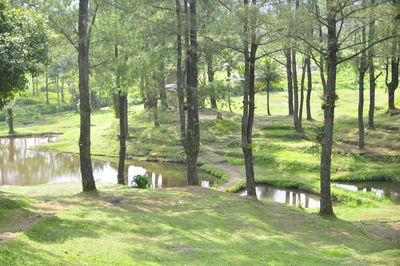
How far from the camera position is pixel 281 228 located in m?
16.9

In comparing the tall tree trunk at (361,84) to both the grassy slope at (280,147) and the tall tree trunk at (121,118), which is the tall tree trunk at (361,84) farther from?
the tall tree trunk at (121,118)

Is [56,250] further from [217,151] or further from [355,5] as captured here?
[217,151]

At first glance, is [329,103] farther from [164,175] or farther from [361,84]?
[164,175]

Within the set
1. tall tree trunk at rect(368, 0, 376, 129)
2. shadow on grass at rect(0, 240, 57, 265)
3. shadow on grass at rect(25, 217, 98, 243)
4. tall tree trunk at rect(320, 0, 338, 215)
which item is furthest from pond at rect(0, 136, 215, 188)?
shadow on grass at rect(0, 240, 57, 265)

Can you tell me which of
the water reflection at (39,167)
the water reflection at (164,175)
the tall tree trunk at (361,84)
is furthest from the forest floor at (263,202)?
the water reflection at (39,167)

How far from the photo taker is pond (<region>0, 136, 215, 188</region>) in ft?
113

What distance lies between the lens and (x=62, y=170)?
39.4 metres

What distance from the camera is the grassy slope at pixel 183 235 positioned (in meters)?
10.1

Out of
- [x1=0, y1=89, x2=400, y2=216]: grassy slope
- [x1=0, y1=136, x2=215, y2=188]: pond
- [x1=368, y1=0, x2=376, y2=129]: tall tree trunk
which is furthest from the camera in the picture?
[x1=0, y1=136, x2=215, y2=188]: pond

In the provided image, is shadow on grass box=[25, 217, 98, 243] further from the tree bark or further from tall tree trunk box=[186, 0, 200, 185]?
the tree bark

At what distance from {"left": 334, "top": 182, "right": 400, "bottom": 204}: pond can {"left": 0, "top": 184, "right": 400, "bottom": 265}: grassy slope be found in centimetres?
918

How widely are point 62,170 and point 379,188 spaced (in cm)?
2821

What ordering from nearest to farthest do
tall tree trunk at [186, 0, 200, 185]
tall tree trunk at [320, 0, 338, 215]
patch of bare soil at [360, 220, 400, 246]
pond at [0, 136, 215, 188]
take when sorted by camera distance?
patch of bare soil at [360, 220, 400, 246] < tall tree trunk at [320, 0, 338, 215] < tall tree trunk at [186, 0, 200, 185] < pond at [0, 136, 215, 188]

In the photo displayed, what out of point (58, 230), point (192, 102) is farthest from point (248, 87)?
point (58, 230)
